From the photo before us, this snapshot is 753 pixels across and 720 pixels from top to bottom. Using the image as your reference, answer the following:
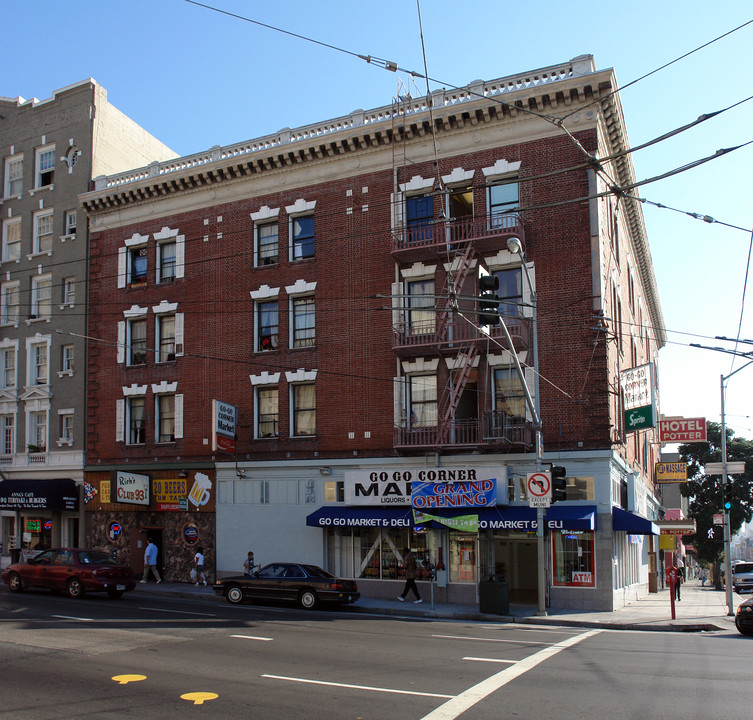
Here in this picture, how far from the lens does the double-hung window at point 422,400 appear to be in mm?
27562

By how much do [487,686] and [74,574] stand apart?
1707 cm

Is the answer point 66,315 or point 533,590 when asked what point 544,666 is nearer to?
point 533,590

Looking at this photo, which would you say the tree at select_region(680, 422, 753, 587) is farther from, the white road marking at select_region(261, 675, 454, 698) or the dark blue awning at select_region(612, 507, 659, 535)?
the white road marking at select_region(261, 675, 454, 698)

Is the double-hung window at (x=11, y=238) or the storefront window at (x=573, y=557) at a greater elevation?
the double-hung window at (x=11, y=238)

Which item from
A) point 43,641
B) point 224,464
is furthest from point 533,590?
point 43,641

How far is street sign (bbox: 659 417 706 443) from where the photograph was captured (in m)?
37.8

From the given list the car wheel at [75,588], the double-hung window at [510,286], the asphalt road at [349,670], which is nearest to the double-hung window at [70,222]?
the car wheel at [75,588]

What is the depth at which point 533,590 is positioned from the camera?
2930cm

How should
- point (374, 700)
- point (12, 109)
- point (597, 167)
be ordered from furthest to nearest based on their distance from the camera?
1. point (12, 109)
2. point (597, 167)
3. point (374, 700)

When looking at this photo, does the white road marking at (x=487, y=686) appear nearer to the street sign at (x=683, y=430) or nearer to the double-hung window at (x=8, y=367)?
the street sign at (x=683, y=430)

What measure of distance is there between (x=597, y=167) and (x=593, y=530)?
13.7 metres

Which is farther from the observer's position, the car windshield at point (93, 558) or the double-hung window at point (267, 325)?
the double-hung window at point (267, 325)

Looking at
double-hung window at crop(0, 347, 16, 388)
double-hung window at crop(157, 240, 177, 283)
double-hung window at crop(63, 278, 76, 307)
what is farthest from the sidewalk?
double-hung window at crop(0, 347, 16, 388)

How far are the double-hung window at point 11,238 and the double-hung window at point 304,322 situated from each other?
1668 cm
